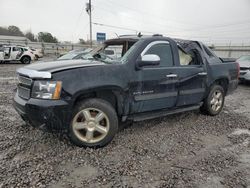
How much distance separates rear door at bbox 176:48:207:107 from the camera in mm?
4078

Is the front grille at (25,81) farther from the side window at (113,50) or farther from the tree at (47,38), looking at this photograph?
the tree at (47,38)

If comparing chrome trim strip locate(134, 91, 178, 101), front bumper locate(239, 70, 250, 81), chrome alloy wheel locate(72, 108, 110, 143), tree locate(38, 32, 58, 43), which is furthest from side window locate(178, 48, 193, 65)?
tree locate(38, 32, 58, 43)

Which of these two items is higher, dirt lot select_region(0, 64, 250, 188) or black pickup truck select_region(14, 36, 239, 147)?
black pickup truck select_region(14, 36, 239, 147)

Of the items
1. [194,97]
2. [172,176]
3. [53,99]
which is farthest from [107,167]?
[194,97]

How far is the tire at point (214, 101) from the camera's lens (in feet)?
16.0

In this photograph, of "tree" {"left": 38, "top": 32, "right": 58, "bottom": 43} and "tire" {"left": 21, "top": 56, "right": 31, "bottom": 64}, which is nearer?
"tire" {"left": 21, "top": 56, "right": 31, "bottom": 64}

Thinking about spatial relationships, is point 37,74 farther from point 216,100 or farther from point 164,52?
point 216,100

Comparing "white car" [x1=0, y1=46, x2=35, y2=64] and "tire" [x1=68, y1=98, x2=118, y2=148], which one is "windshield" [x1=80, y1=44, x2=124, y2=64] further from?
"white car" [x1=0, y1=46, x2=35, y2=64]

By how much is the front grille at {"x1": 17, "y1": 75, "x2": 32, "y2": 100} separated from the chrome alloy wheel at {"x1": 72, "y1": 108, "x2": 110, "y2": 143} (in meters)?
0.78

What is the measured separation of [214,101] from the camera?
5.02 m

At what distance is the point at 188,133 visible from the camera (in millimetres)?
4004

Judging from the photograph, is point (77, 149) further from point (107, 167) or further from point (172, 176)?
→ point (172, 176)

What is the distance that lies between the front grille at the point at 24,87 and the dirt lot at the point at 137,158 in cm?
80

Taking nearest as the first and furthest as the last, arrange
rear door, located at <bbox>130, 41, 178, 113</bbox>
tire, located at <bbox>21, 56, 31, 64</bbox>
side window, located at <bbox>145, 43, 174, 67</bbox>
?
rear door, located at <bbox>130, 41, 178, 113</bbox> → side window, located at <bbox>145, 43, 174, 67</bbox> → tire, located at <bbox>21, 56, 31, 64</bbox>
